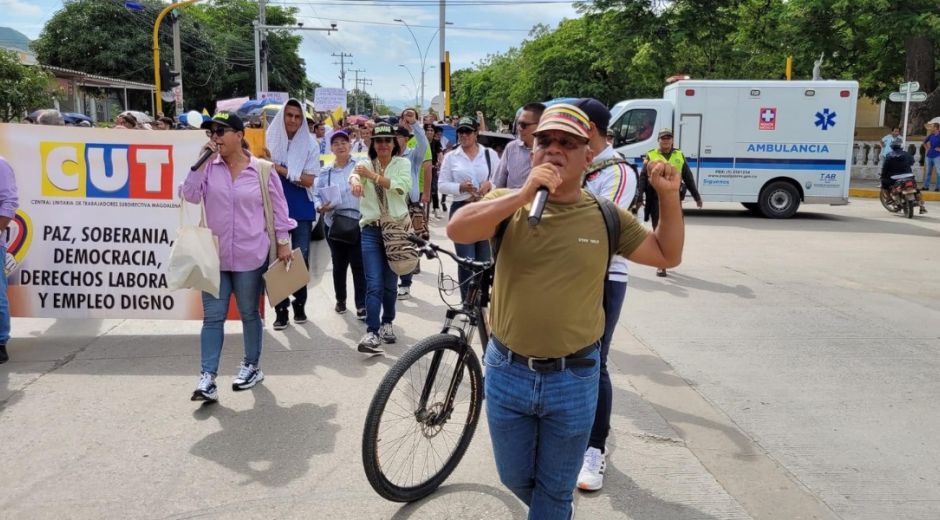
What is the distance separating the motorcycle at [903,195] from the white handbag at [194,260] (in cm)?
1481

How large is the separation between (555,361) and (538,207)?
0.61 meters

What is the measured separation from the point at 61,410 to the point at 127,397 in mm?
363

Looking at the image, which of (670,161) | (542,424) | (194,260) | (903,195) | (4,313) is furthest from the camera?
(903,195)

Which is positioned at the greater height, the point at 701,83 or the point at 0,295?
the point at 701,83

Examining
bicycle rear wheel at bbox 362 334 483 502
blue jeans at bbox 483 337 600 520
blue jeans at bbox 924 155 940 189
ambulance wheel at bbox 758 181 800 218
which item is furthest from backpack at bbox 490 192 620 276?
blue jeans at bbox 924 155 940 189

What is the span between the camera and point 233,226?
14.4 ft

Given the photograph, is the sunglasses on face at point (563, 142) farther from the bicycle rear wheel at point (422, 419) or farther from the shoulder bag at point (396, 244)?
the shoulder bag at point (396, 244)

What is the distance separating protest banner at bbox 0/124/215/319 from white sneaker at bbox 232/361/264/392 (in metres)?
1.38

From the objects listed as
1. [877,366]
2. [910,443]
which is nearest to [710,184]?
[877,366]

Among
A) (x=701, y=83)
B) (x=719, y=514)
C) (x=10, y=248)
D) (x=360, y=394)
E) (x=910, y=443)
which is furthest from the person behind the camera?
(x=701, y=83)

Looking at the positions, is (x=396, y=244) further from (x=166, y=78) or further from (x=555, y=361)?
(x=166, y=78)

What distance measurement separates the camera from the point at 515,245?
2295mm

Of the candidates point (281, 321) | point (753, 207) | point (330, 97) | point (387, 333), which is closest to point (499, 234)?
point (387, 333)

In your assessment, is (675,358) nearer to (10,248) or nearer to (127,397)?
(127,397)
